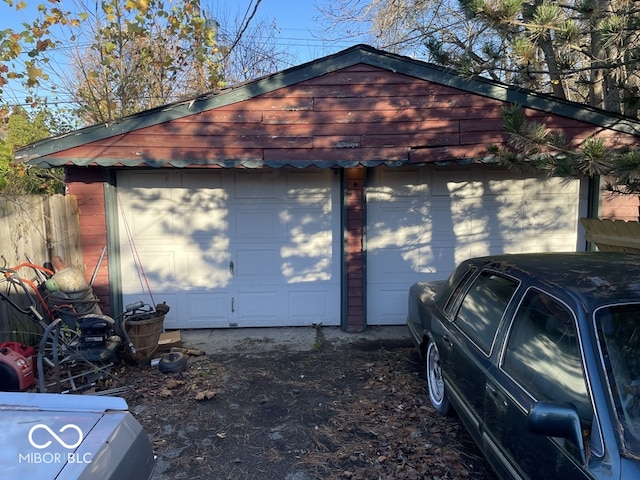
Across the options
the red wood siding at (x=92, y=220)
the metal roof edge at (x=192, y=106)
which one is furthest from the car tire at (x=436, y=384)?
the red wood siding at (x=92, y=220)

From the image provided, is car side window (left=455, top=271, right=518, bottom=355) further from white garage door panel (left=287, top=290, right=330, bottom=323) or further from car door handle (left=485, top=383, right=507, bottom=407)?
white garage door panel (left=287, top=290, right=330, bottom=323)

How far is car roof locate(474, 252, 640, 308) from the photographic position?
2.19 meters

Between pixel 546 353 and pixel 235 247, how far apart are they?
16.1 feet

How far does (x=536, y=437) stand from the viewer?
6.62 ft

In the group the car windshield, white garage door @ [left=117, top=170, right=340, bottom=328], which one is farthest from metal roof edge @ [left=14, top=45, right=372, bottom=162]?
the car windshield

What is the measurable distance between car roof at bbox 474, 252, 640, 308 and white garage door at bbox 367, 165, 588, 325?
3.27 meters

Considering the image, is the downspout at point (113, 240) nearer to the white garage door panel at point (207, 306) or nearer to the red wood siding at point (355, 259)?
the white garage door panel at point (207, 306)

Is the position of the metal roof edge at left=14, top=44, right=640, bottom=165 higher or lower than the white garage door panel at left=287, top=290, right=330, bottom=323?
higher

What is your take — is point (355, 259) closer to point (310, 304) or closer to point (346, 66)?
point (310, 304)

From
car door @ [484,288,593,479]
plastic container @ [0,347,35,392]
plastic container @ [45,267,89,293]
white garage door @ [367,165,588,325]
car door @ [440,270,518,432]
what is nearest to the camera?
car door @ [484,288,593,479]

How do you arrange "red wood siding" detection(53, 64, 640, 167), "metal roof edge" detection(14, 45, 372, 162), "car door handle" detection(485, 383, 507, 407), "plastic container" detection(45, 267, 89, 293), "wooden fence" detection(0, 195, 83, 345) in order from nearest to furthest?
"car door handle" detection(485, 383, 507, 407) < "plastic container" detection(45, 267, 89, 293) < "wooden fence" detection(0, 195, 83, 345) < "metal roof edge" detection(14, 45, 372, 162) < "red wood siding" detection(53, 64, 640, 167)

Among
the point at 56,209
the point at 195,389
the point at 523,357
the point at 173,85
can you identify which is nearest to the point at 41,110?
the point at 173,85

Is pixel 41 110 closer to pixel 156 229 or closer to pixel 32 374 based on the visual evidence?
pixel 156 229

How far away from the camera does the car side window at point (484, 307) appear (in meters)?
2.79
